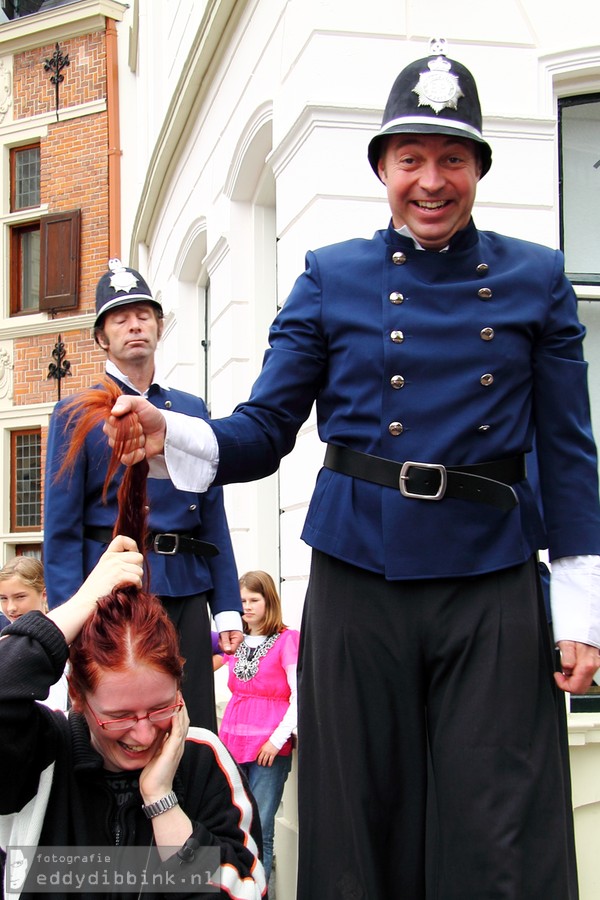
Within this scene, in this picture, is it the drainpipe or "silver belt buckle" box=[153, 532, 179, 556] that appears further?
the drainpipe

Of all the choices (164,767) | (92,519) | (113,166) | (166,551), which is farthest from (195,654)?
(113,166)

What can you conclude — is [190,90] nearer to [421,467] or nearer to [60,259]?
[421,467]

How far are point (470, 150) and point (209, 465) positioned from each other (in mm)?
812

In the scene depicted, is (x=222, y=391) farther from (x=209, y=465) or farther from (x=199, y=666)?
(x=209, y=465)

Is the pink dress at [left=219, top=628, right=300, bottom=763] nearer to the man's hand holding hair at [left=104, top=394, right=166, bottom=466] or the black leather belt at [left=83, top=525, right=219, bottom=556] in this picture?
the black leather belt at [left=83, top=525, right=219, bottom=556]

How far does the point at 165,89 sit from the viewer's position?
34.3 feet

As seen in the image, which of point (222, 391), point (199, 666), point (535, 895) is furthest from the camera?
point (222, 391)

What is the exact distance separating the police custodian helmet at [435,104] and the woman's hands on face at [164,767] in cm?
122

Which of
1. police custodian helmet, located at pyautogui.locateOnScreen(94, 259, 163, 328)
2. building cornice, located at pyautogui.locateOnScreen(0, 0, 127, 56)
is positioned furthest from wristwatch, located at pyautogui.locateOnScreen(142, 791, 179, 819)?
building cornice, located at pyautogui.locateOnScreen(0, 0, 127, 56)

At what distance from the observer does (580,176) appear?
4660mm

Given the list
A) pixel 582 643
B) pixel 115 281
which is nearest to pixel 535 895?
pixel 582 643

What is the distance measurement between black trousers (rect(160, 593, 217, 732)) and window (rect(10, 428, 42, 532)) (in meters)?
12.6

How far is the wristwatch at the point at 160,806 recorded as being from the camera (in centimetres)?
204

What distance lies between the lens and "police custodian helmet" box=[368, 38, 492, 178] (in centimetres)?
220
